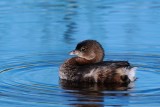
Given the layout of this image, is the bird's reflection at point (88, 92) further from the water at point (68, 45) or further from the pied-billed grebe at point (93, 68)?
the pied-billed grebe at point (93, 68)

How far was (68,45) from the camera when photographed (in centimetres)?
1405

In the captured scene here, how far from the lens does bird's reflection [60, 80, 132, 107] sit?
34.1 feet

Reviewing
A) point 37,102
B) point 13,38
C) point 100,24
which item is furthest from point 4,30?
point 37,102

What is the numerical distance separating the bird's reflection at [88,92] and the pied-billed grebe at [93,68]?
0.42 feet

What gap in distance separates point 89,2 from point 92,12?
48.8 inches

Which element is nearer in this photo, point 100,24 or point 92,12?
point 100,24

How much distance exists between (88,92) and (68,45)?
292cm

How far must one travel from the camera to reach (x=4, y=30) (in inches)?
598

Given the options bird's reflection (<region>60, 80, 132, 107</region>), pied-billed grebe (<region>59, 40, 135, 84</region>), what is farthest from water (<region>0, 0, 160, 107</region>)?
pied-billed grebe (<region>59, 40, 135, 84</region>)

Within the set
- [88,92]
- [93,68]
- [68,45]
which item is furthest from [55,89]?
[68,45]

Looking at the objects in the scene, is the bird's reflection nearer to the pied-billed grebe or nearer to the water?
the water

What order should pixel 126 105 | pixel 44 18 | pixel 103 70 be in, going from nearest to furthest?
pixel 126 105 < pixel 103 70 < pixel 44 18

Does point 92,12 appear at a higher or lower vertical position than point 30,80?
higher

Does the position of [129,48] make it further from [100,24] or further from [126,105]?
[126,105]
